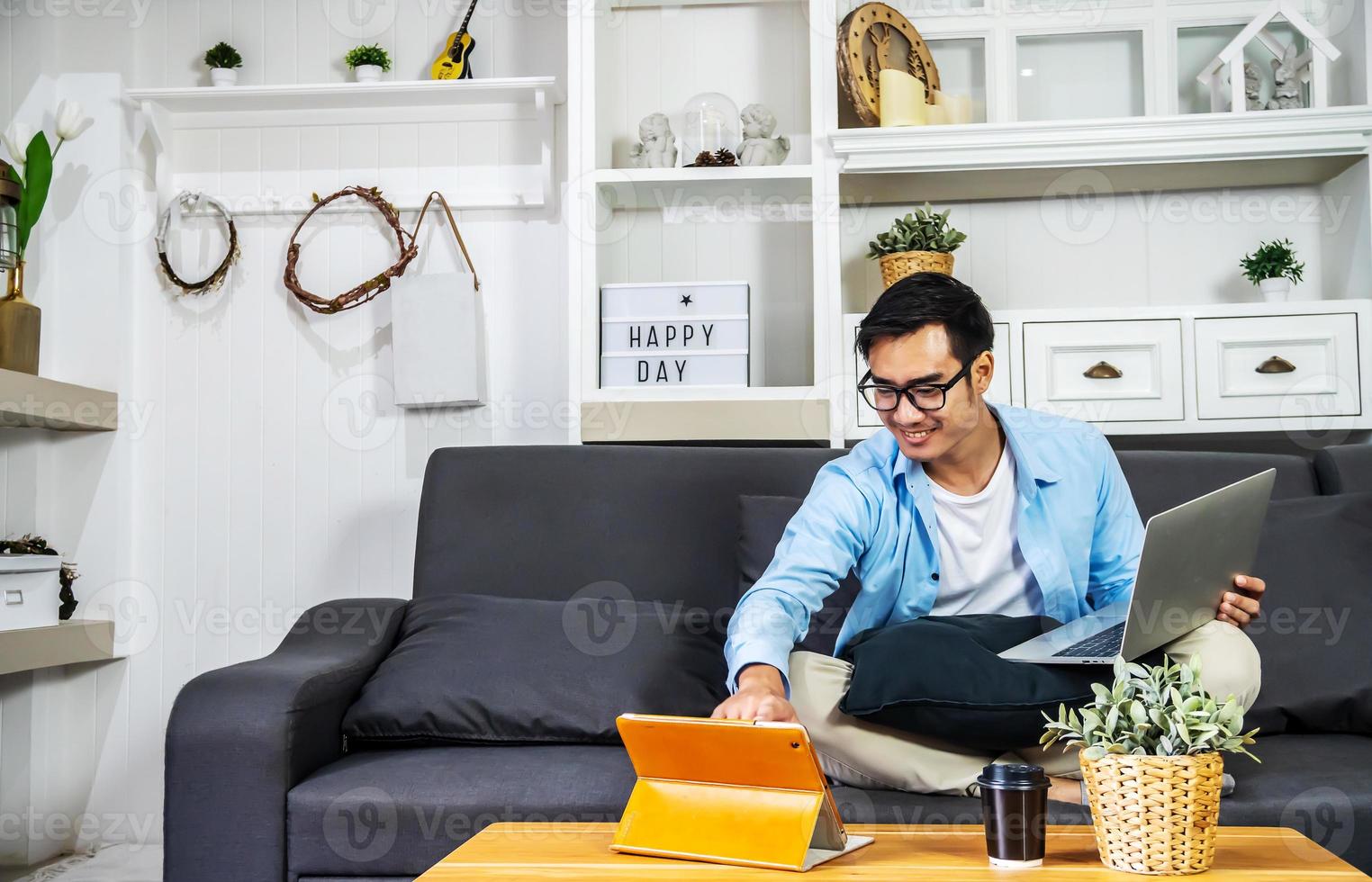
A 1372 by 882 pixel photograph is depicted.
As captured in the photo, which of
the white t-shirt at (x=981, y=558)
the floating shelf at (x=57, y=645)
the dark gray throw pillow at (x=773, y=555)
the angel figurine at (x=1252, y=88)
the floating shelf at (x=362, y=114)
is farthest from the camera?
the floating shelf at (x=362, y=114)

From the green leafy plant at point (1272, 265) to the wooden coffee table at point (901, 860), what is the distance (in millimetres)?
1683

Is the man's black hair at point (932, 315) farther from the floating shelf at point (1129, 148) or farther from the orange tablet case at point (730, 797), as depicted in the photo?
the floating shelf at point (1129, 148)

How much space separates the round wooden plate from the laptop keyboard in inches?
58.5

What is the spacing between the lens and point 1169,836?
3.39ft

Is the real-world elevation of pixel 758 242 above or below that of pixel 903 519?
above

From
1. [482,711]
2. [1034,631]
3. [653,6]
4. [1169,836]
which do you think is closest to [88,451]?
[482,711]

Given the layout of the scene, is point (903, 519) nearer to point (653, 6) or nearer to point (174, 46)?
point (653, 6)

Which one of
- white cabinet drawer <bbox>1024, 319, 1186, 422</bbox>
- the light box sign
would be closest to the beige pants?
white cabinet drawer <bbox>1024, 319, 1186, 422</bbox>

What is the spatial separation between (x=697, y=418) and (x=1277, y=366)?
3.95ft

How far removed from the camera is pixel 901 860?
1099mm

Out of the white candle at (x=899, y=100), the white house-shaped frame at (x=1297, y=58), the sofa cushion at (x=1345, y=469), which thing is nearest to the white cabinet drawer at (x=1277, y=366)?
the sofa cushion at (x=1345, y=469)

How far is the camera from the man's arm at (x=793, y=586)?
1.38m

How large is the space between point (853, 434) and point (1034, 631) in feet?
3.16

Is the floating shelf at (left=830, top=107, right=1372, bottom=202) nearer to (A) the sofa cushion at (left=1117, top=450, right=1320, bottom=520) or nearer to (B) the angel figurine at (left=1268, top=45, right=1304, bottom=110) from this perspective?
(B) the angel figurine at (left=1268, top=45, right=1304, bottom=110)
